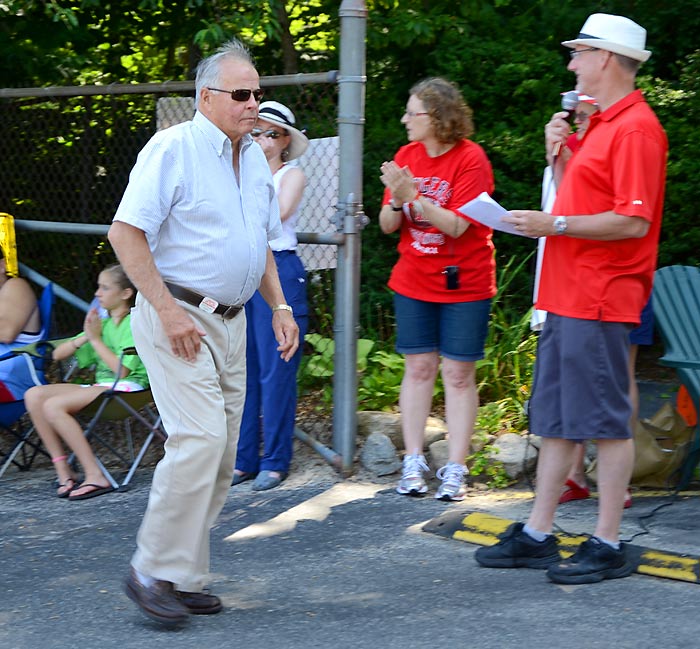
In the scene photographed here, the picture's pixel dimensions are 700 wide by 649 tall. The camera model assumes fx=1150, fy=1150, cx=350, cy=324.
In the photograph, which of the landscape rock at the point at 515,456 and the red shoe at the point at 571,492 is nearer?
the red shoe at the point at 571,492

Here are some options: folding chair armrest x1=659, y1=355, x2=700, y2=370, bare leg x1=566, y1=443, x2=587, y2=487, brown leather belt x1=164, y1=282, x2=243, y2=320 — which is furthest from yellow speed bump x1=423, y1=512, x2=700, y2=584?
brown leather belt x1=164, y1=282, x2=243, y2=320

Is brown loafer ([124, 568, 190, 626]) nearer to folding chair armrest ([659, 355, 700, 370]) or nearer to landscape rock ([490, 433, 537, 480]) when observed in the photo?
landscape rock ([490, 433, 537, 480])

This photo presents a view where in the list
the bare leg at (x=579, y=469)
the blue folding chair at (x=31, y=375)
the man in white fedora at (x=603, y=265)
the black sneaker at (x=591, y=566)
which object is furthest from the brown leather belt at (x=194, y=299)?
the blue folding chair at (x=31, y=375)

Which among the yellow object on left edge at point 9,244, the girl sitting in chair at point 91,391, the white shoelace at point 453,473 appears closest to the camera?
the white shoelace at point 453,473

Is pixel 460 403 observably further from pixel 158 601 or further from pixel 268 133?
pixel 158 601

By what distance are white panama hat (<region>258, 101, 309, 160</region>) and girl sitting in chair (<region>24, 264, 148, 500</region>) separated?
1.16 meters

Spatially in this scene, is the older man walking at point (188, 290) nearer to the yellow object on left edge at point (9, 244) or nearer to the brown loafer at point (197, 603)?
the brown loafer at point (197, 603)

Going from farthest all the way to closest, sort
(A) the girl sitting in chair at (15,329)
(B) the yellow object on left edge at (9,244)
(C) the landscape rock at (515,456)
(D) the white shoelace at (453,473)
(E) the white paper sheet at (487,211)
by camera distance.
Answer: (B) the yellow object on left edge at (9,244) → (A) the girl sitting in chair at (15,329) → (C) the landscape rock at (515,456) → (D) the white shoelace at (453,473) → (E) the white paper sheet at (487,211)

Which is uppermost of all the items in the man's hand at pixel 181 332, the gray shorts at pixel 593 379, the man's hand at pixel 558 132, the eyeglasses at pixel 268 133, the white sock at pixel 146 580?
the man's hand at pixel 558 132

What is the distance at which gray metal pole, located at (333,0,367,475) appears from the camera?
580cm

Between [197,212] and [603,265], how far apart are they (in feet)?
5.17

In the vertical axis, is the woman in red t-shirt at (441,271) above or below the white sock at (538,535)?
above

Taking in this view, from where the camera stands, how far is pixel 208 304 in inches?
163

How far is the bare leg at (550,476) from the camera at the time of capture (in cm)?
461
